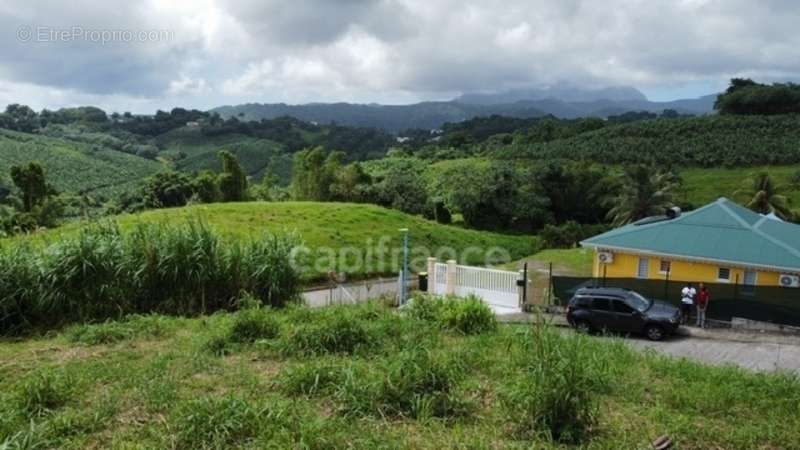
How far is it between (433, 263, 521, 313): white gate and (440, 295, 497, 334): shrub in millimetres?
9509

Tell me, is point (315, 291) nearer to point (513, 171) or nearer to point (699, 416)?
point (699, 416)

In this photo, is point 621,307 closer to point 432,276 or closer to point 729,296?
point 729,296

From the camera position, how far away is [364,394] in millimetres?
5031

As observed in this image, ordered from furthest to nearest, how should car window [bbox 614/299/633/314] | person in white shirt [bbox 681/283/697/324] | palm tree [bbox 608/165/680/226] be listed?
palm tree [bbox 608/165/680/226]
person in white shirt [bbox 681/283/697/324]
car window [bbox 614/299/633/314]

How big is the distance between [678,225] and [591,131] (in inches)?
2406

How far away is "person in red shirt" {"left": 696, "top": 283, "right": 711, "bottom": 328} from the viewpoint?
15.8 metres

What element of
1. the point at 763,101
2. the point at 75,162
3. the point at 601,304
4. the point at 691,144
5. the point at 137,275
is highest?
the point at 763,101

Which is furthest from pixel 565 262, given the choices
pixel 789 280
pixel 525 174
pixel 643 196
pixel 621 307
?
pixel 525 174

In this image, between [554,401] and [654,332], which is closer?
[554,401]

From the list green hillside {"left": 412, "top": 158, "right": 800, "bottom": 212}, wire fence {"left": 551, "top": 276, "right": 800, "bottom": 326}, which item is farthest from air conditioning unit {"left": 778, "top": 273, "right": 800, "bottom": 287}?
green hillside {"left": 412, "top": 158, "right": 800, "bottom": 212}

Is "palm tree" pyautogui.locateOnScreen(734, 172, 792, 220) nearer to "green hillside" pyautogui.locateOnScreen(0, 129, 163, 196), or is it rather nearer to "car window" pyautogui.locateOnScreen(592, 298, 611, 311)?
"car window" pyautogui.locateOnScreen(592, 298, 611, 311)

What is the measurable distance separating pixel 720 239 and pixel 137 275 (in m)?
18.0

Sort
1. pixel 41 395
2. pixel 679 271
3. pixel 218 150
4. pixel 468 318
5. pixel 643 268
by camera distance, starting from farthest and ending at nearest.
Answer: pixel 218 150 → pixel 643 268 → pixel 679 271 → pixel 468 318 → pixel 41 395

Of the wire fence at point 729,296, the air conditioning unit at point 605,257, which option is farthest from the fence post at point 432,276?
the air conditioning unit at point 605,257
